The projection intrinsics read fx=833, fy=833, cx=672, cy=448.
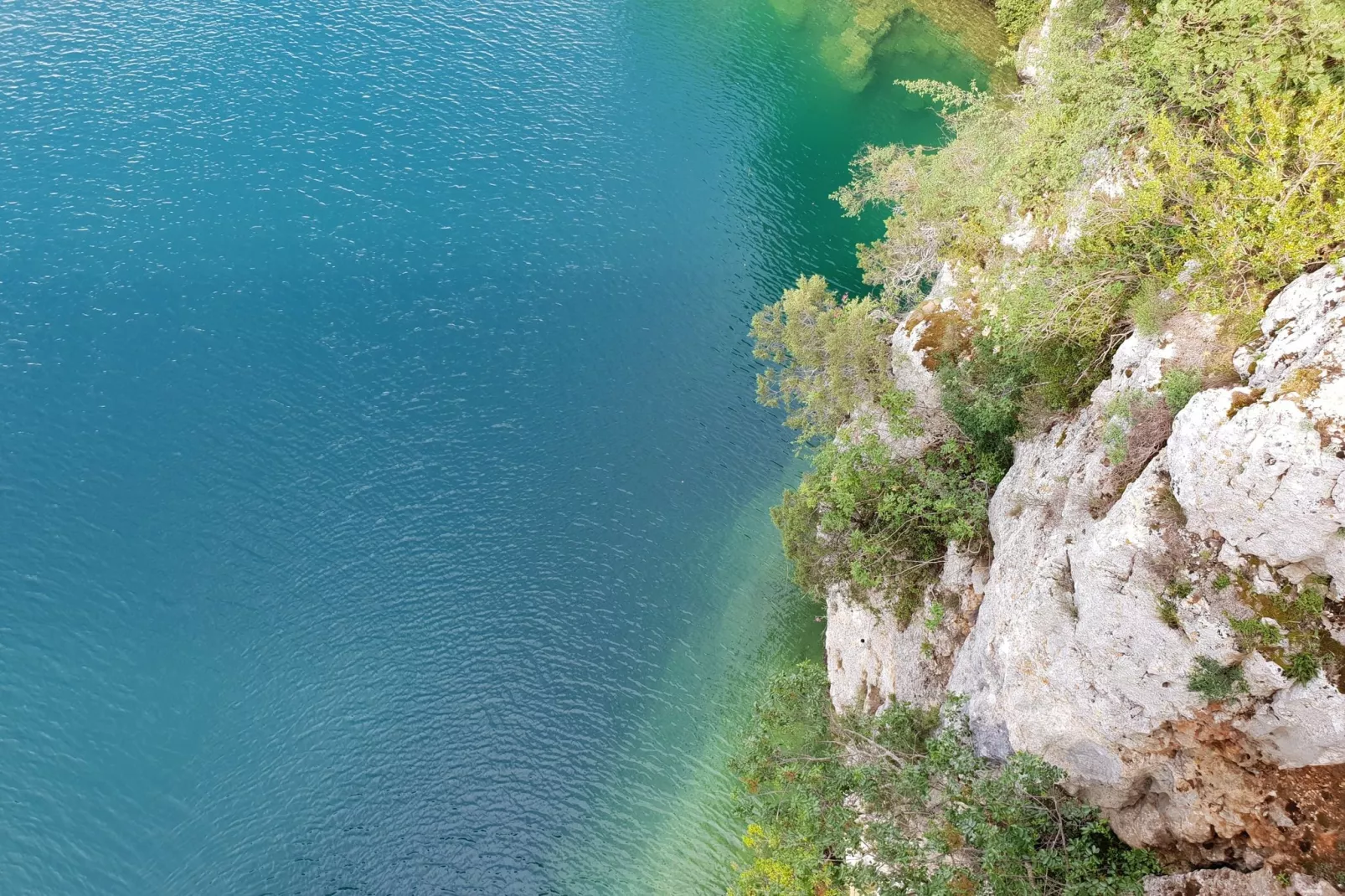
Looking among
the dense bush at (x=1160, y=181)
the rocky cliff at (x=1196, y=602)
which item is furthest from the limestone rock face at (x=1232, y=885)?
the dense bush at (x=1160, y=181)

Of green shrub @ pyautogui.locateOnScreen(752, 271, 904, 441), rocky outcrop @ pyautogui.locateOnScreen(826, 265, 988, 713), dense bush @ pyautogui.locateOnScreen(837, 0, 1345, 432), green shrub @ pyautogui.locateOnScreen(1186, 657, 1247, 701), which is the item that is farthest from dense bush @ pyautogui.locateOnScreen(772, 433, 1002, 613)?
green shrub @ pyautogui.locateOnScreen(1186, 657, 1247, 701)

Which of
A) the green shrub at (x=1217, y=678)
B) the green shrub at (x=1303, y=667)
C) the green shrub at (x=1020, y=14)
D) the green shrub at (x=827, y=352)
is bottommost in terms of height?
the green shrub at (x=1303, y=667)

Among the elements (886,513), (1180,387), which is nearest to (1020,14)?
(886,513)

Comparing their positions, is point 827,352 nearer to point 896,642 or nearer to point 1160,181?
point 896,642

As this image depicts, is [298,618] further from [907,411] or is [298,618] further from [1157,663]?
[1157,663]

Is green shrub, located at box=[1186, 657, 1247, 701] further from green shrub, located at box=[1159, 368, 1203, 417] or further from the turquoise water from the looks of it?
the turquoise water

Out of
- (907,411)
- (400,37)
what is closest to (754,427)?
(907,411)

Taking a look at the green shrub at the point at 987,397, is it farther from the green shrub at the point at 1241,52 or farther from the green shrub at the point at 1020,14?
the green shrub at the point at 1020,14
